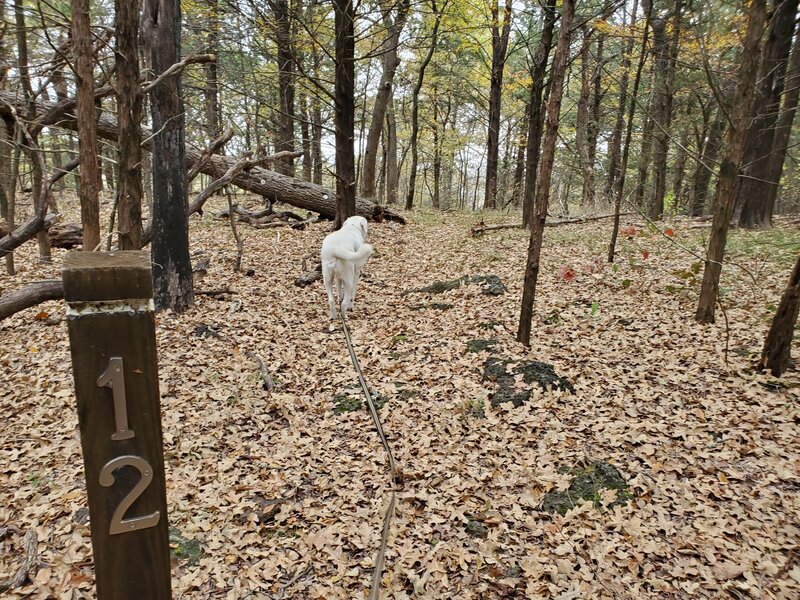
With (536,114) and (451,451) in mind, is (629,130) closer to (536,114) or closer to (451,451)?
(536,114)

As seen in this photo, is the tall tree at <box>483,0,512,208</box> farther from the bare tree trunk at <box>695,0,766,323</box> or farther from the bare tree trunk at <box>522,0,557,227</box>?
the bare tree trunk at <box>695,0,766,323</box>

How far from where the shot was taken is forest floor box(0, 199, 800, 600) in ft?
11.1

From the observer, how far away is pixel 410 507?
13.4ft

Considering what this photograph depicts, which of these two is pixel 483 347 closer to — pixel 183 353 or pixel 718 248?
pixel 718 248

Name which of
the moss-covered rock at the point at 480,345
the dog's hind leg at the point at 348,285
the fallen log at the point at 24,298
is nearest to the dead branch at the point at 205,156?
the dog's hind leg at the point at 348,285

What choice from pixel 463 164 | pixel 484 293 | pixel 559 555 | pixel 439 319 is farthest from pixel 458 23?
pixel 463 164

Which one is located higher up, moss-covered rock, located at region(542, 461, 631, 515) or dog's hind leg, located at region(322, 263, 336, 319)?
dog's hind leg, located at region(322, 263, 336, 319)

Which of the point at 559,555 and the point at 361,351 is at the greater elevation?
the point at 361,351

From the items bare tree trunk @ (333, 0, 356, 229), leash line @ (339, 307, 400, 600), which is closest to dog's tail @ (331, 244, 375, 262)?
leash line @ (339, 307, 400, 600)

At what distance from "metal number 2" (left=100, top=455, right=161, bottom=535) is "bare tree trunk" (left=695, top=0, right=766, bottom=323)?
642 cm

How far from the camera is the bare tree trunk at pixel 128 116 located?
4750 mm

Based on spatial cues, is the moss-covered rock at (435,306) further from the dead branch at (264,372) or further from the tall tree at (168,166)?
the tall tree at (168,166)

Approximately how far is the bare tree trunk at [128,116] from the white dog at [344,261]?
9.70 ft

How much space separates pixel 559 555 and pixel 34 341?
7.85 m
